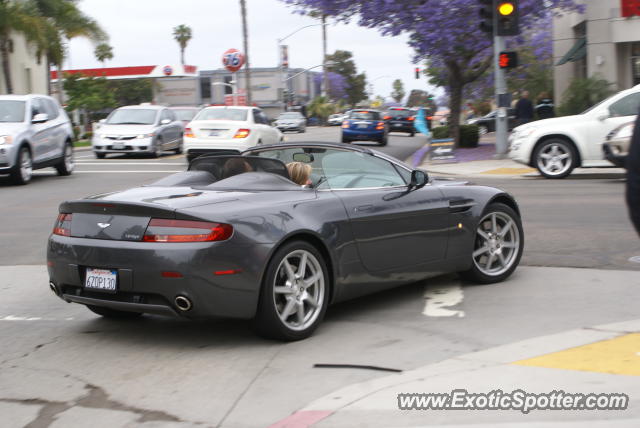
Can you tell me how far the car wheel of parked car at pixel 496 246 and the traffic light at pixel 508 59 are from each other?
14.3 meters

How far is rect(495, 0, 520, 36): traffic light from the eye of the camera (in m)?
20.2

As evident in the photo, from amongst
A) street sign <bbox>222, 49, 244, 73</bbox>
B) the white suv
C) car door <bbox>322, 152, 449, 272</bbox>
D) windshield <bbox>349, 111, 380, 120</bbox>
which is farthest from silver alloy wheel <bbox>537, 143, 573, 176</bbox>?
street sign <bbox>222, 49, 244, 73</bbox>

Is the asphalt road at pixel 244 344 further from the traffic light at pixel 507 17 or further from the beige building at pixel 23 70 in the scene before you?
the beige building at pixel 23 70

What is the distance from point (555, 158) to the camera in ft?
56.9

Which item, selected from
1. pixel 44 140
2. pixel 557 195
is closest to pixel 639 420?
pixel 557 195

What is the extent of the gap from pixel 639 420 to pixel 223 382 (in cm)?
220

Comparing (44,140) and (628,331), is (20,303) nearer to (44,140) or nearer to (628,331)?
(628,331)

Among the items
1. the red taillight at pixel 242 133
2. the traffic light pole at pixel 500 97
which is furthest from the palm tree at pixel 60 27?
the traffic light pole at pixel 500 97

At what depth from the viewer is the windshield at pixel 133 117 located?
85.6ft

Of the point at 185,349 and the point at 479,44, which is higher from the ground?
the point at 479,44

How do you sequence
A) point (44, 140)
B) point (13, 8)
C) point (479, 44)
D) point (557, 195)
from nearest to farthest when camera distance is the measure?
point (557, 195)
point (44, 140)
point (479, 44)
point (13, 8)

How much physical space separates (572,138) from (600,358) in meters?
12.7

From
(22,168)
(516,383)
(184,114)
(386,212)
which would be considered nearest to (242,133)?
(22,168)

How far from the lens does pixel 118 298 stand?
546cm
